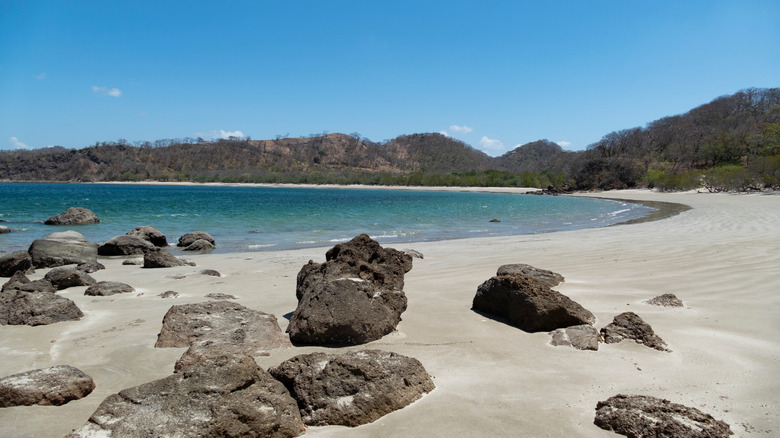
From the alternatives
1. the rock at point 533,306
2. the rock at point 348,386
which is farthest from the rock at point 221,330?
the rock at point 533,306

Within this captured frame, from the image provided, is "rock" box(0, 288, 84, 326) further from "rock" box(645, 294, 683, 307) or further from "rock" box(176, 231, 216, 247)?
"rock" box(176, 231, 216, 247)

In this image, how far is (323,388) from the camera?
9.36 ft

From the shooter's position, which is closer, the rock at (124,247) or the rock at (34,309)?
the rock at (34,309)

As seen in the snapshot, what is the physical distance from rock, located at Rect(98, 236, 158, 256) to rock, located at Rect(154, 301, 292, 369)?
877cm

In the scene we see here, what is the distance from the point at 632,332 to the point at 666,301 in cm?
152

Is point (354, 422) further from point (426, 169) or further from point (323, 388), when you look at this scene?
point (426, 169)

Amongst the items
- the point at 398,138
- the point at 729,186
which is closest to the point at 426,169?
the point at 398,138

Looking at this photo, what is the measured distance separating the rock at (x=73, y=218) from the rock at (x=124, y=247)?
10.1 m

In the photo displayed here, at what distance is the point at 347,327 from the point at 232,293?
3.03 meters

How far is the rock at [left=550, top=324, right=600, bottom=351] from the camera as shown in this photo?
12.9ft

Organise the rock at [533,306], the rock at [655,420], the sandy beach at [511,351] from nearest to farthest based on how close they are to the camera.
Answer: the rock at [655,420], the sandy beach at [511,351], the rock at [533,306]

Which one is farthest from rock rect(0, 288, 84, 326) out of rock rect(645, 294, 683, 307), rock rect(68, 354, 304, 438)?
rock rect(645, 294, 683, 307)

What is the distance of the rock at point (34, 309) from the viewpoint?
15.5 ft

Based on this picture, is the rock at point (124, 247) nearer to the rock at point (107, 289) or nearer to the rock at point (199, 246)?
the rock at point (199, 246)
